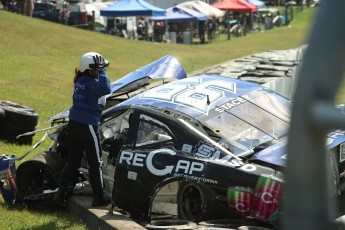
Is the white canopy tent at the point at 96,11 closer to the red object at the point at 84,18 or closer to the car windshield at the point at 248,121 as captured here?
the red object at the point at 84,18

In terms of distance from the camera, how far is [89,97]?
22.9ft

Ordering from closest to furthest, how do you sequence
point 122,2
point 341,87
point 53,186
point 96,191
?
point 341,87
point 96,191
point 53,186
point 122,2

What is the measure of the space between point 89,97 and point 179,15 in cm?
3198

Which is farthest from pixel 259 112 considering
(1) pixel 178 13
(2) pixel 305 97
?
(1) pixel 178 13

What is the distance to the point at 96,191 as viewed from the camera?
6938mm

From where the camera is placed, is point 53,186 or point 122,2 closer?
point 53,186

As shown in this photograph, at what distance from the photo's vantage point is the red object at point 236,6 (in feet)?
144

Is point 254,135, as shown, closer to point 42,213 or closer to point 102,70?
point 102,70

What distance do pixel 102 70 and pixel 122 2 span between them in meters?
28.4

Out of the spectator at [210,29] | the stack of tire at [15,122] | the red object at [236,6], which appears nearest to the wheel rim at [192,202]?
the stack of tire at [15,122]

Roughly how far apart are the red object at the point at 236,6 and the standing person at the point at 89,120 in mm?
37566

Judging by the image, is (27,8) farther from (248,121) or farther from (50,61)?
(248,121)

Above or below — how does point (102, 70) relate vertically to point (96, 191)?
above

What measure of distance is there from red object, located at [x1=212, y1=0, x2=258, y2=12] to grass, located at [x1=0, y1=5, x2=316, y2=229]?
29.9 feet
